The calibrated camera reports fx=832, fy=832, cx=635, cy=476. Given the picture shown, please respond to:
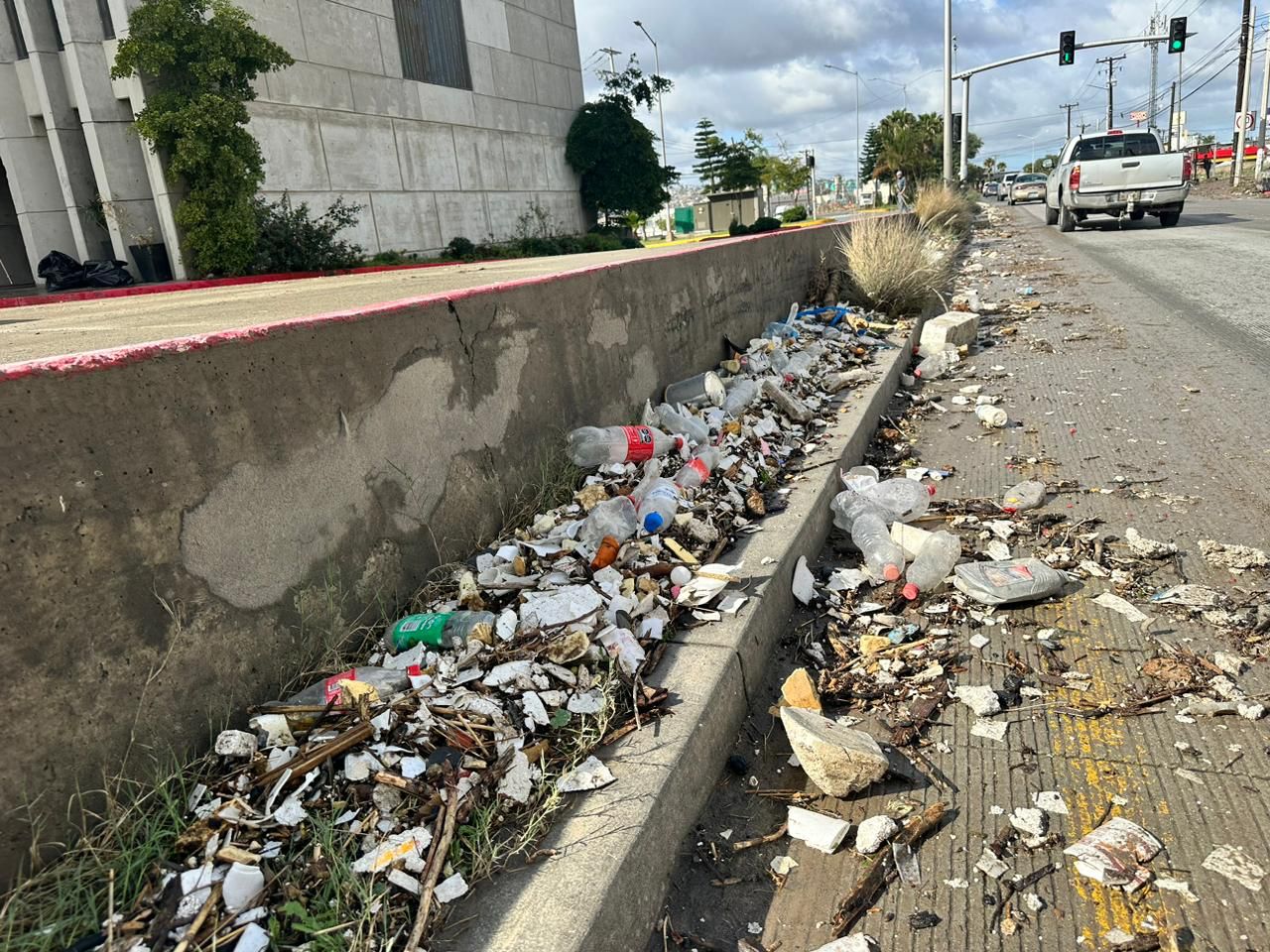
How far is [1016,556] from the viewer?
3.77 metres

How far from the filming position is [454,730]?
7.40 feet

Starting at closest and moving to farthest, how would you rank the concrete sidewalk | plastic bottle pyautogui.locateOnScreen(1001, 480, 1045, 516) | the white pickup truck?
the concrete sidewalk → plastic bottle pyautogui.locateOnScreen(1001, 480, 1045, 516) → the white pickup truck

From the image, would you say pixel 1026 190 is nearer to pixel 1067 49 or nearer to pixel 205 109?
pixel 1067 49

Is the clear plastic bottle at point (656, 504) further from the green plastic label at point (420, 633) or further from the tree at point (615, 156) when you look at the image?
the tree at point (615, 156)

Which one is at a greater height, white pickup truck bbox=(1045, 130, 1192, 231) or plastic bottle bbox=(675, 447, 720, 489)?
white pickup truck bbox=(1045, 130, 1192, 231)

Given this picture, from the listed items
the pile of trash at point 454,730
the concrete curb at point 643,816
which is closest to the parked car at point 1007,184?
the pile of trash at point 454,730

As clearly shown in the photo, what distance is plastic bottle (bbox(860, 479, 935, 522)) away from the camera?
14.1 ft

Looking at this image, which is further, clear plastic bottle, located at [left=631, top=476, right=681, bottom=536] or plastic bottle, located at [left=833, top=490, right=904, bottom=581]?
plastic bottle, located at [left=833, top=490, right=904, bottom=581]

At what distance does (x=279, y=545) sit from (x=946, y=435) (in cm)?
478

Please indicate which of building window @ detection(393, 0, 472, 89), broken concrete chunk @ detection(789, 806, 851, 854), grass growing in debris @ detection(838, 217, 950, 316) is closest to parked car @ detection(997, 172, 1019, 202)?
building window @ detection(393, 0, 472, 89)

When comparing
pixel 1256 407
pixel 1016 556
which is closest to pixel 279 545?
pixel 1016 556

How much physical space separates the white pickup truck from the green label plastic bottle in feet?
69.2

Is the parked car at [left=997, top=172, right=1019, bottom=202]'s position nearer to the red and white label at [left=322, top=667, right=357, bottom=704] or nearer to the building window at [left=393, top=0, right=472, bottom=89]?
the building window at [left=393, top=0, right=472, bottom=89]

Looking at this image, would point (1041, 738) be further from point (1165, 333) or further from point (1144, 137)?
point (1144, 137)
